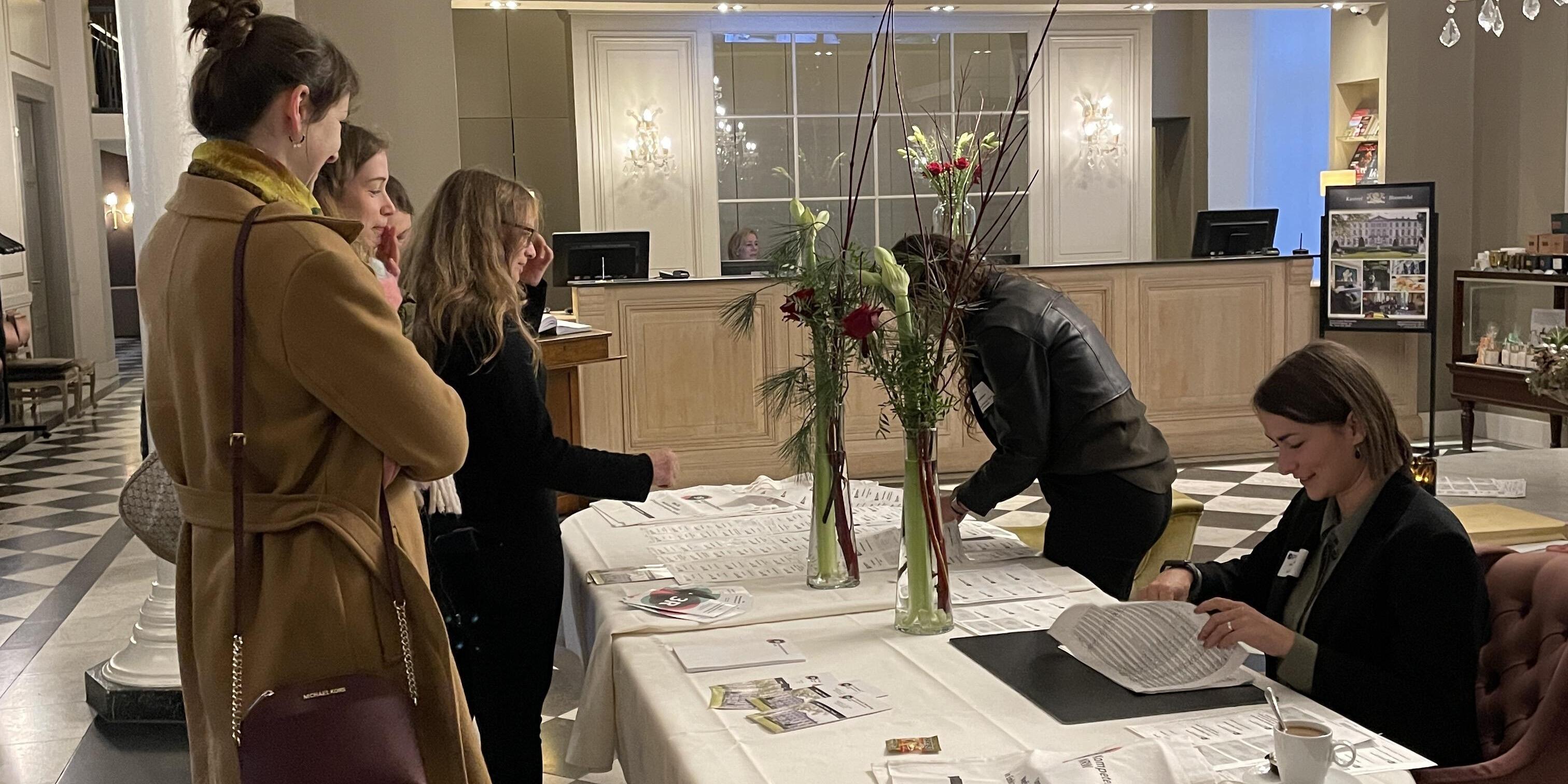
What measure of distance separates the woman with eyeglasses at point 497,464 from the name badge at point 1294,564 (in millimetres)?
1189

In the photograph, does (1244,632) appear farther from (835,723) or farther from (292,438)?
(292,438)

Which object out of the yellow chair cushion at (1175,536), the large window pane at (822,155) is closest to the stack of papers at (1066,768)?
the yellow chair cushion at (1175,536)

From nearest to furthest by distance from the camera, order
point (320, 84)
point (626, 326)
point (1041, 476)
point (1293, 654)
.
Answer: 1. point (320, 84)
2. point (1293, 654)
3. point (1041, 476)
4. point (626, 326)

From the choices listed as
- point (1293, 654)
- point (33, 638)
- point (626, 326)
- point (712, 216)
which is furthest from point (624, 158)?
point (1293, 654)

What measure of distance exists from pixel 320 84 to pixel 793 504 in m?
1.84

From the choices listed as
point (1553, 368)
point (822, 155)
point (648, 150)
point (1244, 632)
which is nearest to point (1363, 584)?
point (1244, 632)

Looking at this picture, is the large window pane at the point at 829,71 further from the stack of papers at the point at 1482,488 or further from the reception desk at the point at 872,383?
the stack of papers at the point at 1482,488

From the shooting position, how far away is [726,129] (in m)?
12.1

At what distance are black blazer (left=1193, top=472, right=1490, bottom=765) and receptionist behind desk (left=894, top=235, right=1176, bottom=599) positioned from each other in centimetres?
85

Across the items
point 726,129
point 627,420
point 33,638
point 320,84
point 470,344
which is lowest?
point 33,638

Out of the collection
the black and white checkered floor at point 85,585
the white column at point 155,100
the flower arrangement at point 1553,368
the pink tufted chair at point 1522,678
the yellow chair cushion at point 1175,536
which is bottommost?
the black and white checkered floor at point 85,585

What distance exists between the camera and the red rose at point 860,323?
2.14 m

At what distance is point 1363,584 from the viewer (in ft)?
6.71

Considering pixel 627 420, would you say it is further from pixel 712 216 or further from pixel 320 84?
pixel 320 84
